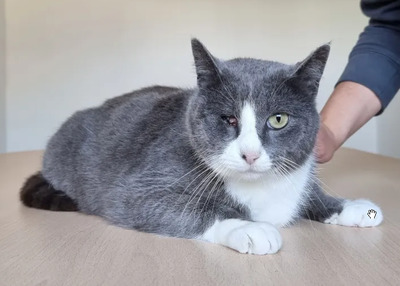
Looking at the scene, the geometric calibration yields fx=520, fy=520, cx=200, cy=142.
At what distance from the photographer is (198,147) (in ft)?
3.78

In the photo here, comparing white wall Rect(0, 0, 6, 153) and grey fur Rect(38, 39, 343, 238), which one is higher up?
grey fur Rect(38, 39, 343, 238)

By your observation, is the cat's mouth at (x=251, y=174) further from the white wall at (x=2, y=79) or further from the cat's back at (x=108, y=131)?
the white wall at (x=2, y=79)

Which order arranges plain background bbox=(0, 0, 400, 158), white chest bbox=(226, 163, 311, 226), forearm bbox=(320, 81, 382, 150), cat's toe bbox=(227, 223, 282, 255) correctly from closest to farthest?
cat's toe bbox=(227, 223, 282, 255) → white chest bbox=(226, 163, 311, 226) → forearm bbox=(320, 81, 382, 150) → plain background bbox=(0, 0, 400, 158)

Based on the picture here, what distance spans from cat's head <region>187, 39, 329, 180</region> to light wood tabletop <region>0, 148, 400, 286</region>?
6.8 inches

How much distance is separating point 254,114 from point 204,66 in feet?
0.57

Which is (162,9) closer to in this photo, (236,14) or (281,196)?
(236,14)

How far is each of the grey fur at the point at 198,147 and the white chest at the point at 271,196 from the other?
27mm

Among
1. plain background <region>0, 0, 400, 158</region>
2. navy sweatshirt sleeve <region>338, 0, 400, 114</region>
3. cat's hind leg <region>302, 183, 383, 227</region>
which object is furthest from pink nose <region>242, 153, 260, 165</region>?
plain background <region>0, 0, 400, 158</region>

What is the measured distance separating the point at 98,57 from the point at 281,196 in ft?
6.79

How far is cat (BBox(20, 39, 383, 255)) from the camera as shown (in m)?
1.05

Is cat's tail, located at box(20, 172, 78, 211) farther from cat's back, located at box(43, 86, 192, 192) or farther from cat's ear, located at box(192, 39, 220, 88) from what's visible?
cat's ear, located at box(192, 39, 220, 88)

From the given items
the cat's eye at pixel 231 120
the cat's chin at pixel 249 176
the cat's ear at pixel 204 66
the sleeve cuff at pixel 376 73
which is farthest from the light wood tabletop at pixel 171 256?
the sleeve cuff at pixel 376 73

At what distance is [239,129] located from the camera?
3.45 ft

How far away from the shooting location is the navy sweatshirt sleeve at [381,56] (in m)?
1.65
